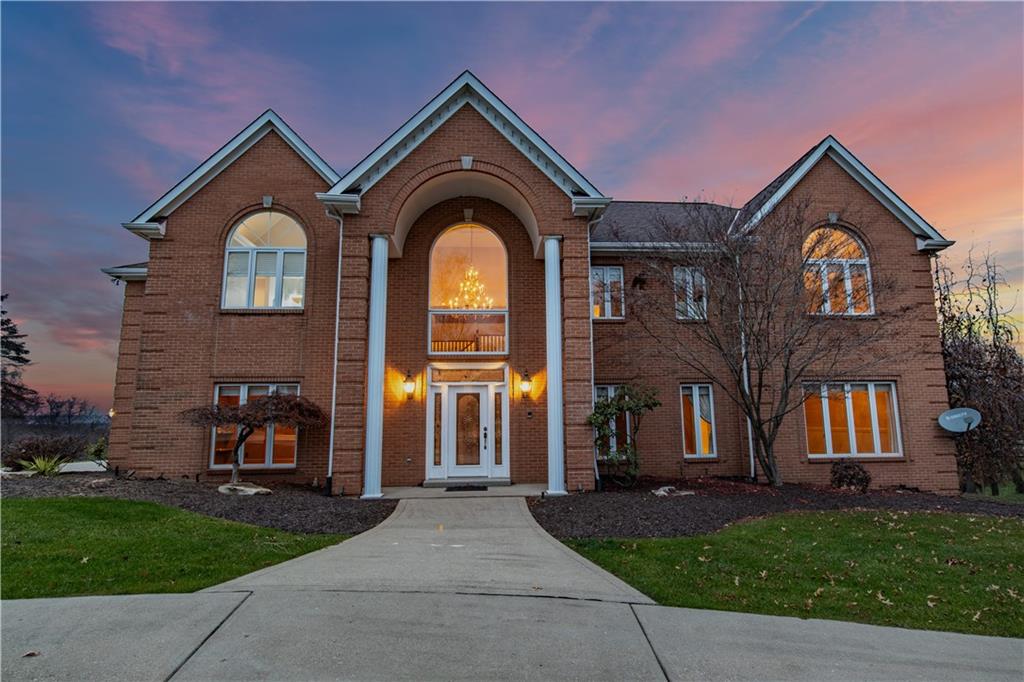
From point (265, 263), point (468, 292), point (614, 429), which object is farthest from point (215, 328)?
point (614, 429)

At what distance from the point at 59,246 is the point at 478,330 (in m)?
15.3

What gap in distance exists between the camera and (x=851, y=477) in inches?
491

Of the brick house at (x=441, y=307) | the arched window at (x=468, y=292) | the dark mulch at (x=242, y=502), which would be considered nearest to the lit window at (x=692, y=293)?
the brick house at (x=441, y=307)

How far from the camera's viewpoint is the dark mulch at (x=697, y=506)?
26.4 feet

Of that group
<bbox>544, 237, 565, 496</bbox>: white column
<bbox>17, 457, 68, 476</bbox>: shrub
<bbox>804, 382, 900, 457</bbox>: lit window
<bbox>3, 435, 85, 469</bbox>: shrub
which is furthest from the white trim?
<bbox>804, 382, 900, 457</bbox>: lit window

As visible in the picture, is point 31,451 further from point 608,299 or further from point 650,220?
point 650,220

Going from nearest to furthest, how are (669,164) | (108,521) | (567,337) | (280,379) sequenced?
(108,521) → (567,337) → (280,379) → (669,164)

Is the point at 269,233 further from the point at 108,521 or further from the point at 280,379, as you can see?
the point at 108,521

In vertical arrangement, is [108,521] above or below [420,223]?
below

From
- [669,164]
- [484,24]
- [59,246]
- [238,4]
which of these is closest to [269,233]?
[238,4]

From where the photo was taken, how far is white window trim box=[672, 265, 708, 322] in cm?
1198

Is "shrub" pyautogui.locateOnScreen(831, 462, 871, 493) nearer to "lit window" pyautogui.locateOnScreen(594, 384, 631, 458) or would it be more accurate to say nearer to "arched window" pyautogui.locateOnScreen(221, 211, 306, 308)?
"lit window" pyautogui.locateOnScreen(594, 384, 631, 458)

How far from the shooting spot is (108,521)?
728cm

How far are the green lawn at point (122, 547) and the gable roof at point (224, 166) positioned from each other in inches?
293
